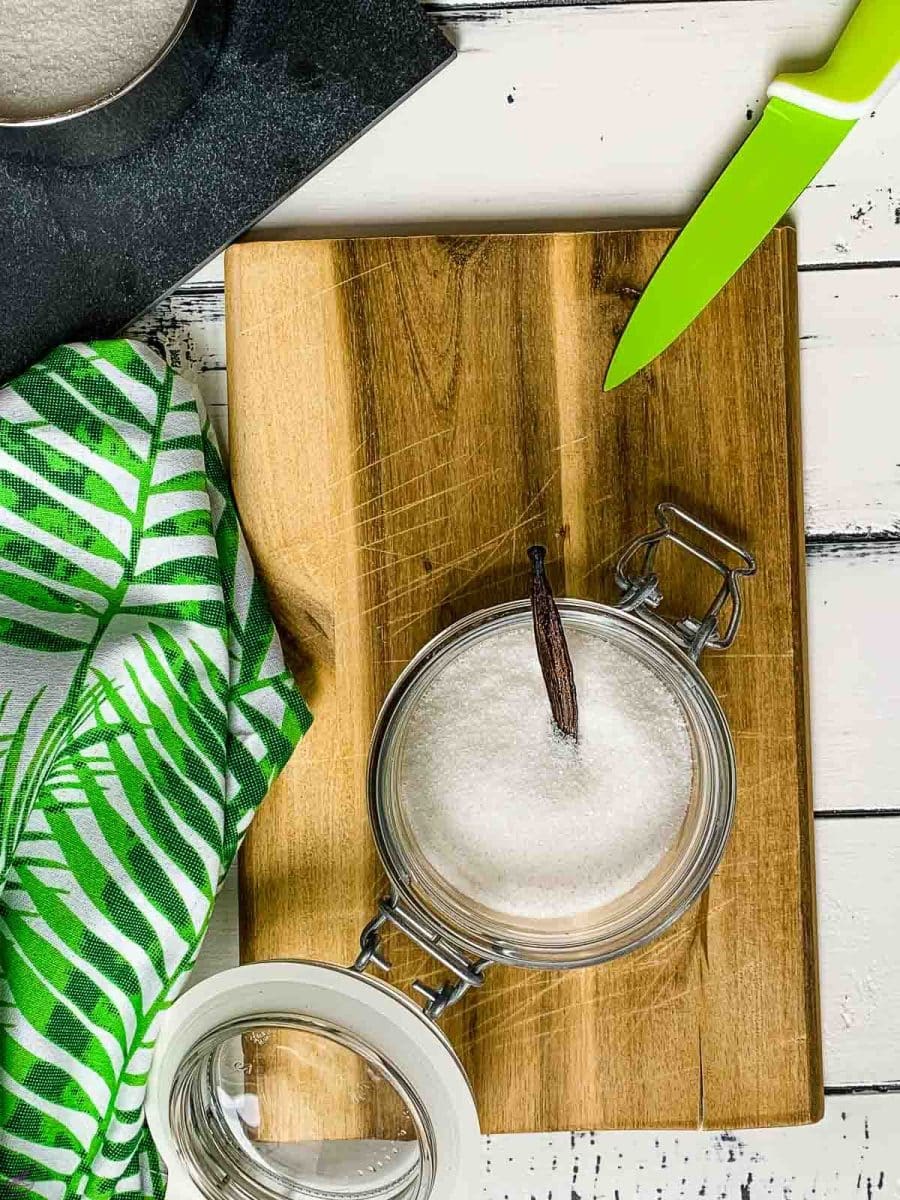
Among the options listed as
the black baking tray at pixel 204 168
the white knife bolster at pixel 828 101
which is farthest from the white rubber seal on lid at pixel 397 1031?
the white knife bolster at pixel 828 101

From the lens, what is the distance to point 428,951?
445 mm

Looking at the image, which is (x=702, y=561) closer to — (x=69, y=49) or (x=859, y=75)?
(x=859, y=75)

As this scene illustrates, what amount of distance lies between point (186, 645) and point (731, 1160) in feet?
1.15

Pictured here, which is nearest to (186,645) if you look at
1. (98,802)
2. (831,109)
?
(98,802)

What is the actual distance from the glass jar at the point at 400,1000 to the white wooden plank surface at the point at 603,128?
156 mm

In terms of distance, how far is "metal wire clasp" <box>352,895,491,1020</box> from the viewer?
0.44m

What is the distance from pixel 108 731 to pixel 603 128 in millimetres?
340

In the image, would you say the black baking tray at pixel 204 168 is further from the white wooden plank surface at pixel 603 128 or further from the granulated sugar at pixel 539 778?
the granulated sugar at pixel 539 778

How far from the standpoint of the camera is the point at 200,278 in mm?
494

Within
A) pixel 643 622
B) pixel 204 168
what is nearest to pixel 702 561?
pixel 643 622

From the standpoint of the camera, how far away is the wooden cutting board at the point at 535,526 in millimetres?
469

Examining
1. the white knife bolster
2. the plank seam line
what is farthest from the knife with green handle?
the plank seam line

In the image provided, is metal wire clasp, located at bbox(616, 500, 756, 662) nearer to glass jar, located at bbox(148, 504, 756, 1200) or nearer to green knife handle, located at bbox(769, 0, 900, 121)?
glass jar, located at bbox(148, 504, 756, 1200)

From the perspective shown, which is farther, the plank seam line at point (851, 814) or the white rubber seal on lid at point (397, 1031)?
the plank seam line at point (851, 814)
